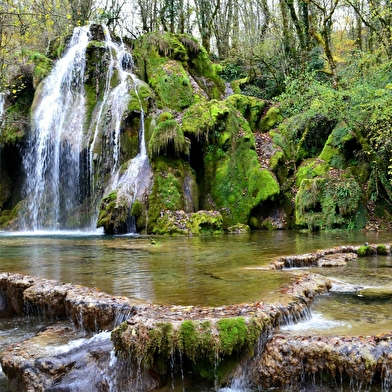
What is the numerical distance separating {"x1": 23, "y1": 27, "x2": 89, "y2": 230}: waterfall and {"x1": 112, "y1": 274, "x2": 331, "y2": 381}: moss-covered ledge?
13739 mm

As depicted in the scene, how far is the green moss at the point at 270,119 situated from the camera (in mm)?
19312

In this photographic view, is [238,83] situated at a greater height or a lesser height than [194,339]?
greater

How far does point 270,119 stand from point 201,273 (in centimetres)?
1419

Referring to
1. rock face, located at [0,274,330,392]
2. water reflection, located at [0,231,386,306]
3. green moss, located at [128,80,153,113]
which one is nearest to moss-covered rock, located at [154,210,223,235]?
water reflection, located at [0,231,386,306]

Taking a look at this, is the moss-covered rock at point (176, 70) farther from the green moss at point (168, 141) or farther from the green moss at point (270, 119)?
the green moss at point (168, 141)

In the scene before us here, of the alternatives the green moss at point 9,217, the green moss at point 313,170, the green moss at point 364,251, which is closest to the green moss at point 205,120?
the green moss at point 313,170

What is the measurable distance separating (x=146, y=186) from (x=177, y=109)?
19.9 feet

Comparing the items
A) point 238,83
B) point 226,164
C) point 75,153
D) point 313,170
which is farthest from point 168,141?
point 238,83

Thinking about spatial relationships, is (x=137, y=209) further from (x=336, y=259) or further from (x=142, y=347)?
(x=142, y=347)

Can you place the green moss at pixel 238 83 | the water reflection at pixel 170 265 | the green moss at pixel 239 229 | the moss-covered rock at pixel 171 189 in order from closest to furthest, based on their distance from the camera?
1. the water reflection at pixel 170 265
2. the green moss at pixel 239 229
3. the moss-covered rock at pixel 171 189
4. the green moss at pixel 238 83

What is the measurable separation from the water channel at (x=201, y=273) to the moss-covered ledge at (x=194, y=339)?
11.3 inches

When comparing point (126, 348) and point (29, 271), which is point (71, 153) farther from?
point (126, 348)

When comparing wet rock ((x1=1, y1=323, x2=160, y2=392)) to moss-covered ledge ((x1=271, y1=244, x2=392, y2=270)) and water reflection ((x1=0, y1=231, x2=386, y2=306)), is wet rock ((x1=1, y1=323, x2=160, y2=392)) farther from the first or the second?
moss-covered ledge ((x1=271, y1=244, x2=392, y2=270))

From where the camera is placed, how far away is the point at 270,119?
19422 millimetres
